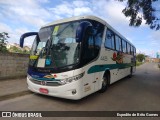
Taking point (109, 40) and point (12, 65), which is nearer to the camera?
point (109, 40)

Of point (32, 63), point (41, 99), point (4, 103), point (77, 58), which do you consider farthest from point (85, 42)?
point (4, 103)

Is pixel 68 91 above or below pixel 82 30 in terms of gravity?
below

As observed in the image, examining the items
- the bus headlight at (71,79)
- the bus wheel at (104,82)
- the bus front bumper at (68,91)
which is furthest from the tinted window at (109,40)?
the bus front bumper at (68,91)

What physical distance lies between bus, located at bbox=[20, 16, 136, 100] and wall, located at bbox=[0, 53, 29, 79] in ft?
9.14

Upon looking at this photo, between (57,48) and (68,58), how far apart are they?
2.02ft

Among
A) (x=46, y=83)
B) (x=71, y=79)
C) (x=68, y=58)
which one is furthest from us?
(x=46, y=83)

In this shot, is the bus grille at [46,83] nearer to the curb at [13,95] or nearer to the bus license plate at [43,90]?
the bus license plate at [43,90]

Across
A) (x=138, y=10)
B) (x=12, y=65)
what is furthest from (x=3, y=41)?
(x=138, y=10)

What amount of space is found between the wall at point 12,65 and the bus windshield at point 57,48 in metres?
3.14

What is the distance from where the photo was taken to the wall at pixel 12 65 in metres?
9.06

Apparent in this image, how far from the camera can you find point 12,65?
31.7ft

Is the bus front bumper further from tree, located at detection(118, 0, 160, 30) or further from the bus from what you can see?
tree, located at detection(118, 0, 160, 30)

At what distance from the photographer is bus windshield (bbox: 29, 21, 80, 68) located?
18.8 ft

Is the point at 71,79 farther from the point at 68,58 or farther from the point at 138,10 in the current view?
the point at 138,10
